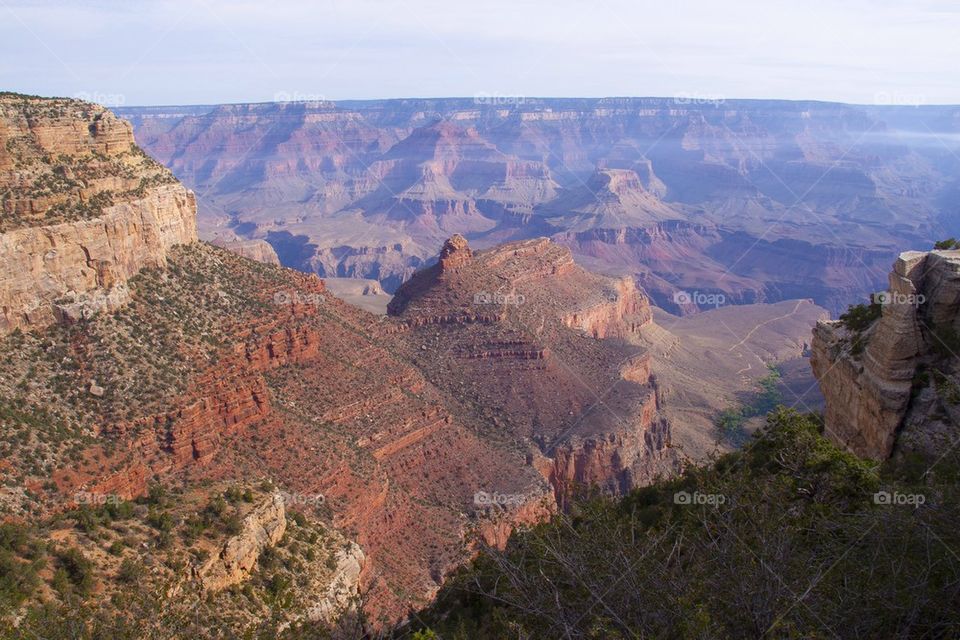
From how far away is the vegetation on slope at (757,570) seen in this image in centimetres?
1274

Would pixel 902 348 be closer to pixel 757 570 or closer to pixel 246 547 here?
pixel 757 570

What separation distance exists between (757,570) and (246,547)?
63.1 ft

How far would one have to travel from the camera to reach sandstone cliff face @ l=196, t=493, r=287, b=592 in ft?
82.2

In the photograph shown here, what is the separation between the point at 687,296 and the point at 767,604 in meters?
155

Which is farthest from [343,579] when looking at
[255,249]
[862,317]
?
[255,249]

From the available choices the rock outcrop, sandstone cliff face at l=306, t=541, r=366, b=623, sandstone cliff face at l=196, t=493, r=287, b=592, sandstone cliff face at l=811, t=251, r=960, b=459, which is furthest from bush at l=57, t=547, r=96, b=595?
the rock outcrop

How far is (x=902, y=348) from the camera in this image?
841 inches

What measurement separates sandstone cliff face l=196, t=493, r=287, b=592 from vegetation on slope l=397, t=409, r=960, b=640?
8573 millimetres

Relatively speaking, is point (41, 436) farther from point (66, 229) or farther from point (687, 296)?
point (687, 296)

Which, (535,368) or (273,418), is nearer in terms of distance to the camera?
(273,418)

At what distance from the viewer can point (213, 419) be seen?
117 feet

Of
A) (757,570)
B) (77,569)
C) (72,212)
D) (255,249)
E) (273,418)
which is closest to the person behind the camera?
(757,570)

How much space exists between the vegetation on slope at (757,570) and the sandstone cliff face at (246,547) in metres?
8.57

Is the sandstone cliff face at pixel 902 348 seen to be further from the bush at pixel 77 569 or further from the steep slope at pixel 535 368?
the steep slope at pixel 535 368
